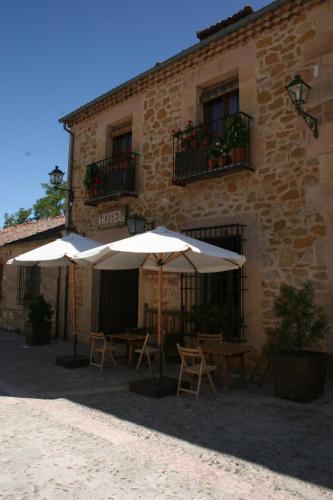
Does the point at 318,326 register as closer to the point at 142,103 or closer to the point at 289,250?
the point at 289,250

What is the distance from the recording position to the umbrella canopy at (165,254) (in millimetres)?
4849

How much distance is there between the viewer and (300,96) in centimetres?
571

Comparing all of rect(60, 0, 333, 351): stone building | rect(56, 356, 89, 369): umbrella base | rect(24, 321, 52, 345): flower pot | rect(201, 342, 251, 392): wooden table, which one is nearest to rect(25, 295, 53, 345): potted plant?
rect(24, 321, 52, 345): flower pot

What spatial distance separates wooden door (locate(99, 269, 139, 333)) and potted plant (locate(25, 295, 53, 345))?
4.49ft

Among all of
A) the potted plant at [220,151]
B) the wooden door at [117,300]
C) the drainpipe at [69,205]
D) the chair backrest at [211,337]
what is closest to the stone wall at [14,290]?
the drainpipe at [69,205]

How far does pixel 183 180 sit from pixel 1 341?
21.9 feet

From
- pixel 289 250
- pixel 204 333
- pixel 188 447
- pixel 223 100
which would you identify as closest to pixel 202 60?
pixel 223 100

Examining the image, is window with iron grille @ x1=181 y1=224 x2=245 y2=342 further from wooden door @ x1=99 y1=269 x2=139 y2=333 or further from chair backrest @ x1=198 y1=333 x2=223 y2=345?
wooden door @ x1=99 y1=269 x2=139 y2=333

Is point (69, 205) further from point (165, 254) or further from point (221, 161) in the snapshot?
point (165, 254)

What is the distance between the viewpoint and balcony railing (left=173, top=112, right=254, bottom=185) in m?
6.78

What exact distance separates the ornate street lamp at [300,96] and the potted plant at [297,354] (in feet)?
8.06

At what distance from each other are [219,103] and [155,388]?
5468mm

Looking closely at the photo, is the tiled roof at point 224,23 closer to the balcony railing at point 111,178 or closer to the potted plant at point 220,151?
the potted plant at point 220,151

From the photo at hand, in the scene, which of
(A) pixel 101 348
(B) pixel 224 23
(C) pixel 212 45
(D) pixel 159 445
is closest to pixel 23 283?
(A) pixel 101 348
